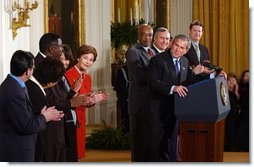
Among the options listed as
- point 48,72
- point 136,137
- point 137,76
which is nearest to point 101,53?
point 137,76

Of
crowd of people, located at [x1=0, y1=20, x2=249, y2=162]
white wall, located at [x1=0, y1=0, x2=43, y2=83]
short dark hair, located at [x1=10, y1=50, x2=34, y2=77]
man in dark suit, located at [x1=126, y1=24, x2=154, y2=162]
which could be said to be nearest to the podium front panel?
crowd of people, located at [x1=0, y1=20, x2=249, y2=162]

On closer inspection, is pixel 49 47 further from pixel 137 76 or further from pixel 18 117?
pixel 137 76

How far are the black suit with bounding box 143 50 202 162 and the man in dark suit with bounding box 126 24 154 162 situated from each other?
0.19m

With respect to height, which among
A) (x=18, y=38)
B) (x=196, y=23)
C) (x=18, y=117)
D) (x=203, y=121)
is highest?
(x=196, y=23)

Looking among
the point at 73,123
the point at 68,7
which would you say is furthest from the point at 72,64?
the point at 68,7

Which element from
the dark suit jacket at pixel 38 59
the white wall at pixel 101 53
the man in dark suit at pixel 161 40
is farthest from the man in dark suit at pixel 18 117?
the man in dark suit at pixel 161 40

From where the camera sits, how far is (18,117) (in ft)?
19.3

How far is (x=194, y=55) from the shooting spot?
7.11m

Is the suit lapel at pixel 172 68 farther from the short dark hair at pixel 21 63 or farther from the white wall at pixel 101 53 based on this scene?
→ the short dark hair at pixel 21 63

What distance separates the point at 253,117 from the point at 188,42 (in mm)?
1093

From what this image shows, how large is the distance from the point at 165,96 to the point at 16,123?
6.02 ft

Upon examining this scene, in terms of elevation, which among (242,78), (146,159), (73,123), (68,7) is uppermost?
(68,7)

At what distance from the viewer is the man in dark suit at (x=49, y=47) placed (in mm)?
6625

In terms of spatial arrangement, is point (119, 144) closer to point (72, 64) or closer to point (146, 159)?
point (146, 159)
